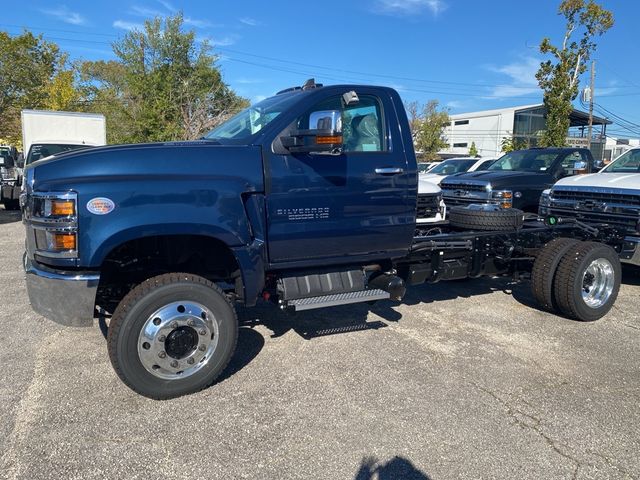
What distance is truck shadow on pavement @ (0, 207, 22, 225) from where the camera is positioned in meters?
13.6

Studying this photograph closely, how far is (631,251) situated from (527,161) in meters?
4.77

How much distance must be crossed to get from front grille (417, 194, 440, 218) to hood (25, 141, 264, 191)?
2.96 meters

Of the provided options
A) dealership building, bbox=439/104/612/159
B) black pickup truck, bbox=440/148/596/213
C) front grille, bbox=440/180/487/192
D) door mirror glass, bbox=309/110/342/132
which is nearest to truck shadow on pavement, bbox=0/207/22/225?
front grille, bbox=440/180/487/192

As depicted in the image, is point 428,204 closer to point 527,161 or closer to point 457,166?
point 527,161

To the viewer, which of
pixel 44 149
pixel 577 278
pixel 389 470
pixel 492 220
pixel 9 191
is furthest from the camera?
pixel 9 191

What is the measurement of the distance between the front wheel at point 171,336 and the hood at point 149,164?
2.46ft

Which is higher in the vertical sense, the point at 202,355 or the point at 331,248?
the point at 331,248

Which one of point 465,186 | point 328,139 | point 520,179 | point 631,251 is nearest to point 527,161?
point 520,179

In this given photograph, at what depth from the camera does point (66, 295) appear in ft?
10.8

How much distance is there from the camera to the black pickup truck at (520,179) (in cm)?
905

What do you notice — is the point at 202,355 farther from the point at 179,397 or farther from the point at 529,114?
the point at 529,114

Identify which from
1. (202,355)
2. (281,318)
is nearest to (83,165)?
(202,355)

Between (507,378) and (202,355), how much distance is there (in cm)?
236

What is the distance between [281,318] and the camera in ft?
17.8
